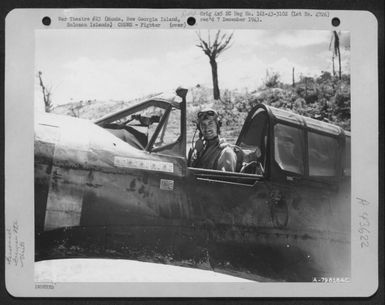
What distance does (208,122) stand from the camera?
1206 millimetres

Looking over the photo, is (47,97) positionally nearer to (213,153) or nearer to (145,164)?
(145,164)

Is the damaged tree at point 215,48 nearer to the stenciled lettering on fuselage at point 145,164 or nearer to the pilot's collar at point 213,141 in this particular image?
the pilot's collar at point 213,141

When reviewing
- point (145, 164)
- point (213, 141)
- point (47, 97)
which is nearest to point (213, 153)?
point (213, 141)

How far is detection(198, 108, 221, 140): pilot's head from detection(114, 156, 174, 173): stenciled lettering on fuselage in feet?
0.39

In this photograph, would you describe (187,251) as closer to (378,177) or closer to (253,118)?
(253,118)

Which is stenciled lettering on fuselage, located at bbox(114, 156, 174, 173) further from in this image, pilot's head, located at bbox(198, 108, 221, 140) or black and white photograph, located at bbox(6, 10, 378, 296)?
pilot's head, located at bbox(198, 108, 221, 140)

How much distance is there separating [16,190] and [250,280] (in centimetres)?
63

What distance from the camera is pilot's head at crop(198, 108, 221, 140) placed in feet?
3.94

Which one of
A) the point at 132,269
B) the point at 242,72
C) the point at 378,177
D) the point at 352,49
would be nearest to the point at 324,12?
the point at 352,49

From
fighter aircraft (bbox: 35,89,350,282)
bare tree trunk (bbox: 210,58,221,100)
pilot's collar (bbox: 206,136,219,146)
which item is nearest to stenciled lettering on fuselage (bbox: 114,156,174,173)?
fighter aircraft (bbox: 35,89,350,282)

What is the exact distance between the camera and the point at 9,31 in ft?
3.93

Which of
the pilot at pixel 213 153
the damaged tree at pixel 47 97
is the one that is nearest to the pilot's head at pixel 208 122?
the pilot at pixel 213 153

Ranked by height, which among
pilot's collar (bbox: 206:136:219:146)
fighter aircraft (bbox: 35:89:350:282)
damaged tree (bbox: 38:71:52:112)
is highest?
damaged tree (bbox: 38:71:52:112)

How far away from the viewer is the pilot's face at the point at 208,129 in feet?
3.94
